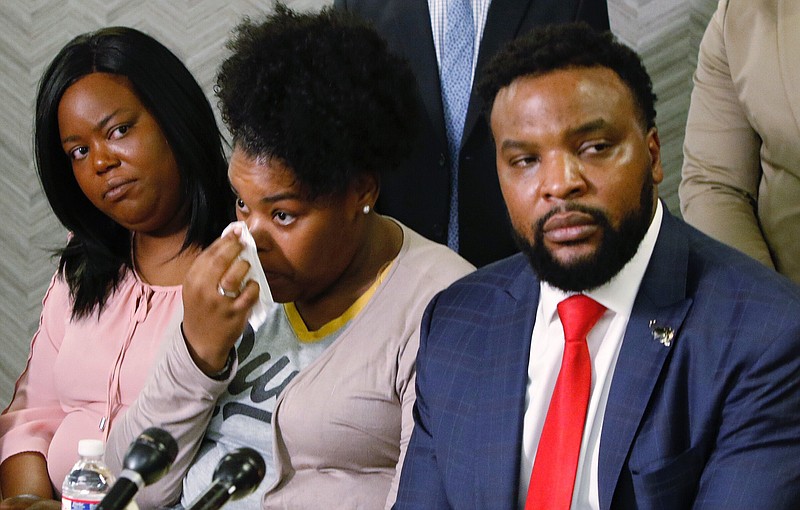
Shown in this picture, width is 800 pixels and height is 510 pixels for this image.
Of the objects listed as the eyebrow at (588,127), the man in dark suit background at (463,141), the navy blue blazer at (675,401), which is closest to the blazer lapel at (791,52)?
the man in dark suit background at (463,141)

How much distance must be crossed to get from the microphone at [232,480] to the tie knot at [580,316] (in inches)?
24.2

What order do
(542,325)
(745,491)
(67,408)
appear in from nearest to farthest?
(745,491) → (542,325) → (67,408)

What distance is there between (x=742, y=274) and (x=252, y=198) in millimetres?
790

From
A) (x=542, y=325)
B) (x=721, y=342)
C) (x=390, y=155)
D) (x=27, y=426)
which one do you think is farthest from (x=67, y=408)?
(x=721, y=342)

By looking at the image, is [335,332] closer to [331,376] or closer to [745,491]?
[331,376]

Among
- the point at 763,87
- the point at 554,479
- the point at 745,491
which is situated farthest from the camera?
the point at 763,87

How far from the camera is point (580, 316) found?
1.60 metres

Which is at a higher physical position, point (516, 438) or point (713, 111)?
point (713, 111)

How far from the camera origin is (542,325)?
1.70 meters

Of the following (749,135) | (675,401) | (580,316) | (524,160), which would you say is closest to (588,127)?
(524,160)

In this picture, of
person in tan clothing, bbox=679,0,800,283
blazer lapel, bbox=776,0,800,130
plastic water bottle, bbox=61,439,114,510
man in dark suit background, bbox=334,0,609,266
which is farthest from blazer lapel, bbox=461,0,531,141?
plastic water bottle, bbox=61,439,114,510

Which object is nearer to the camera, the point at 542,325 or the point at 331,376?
the point at 542,325

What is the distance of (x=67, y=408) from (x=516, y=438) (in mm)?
1148

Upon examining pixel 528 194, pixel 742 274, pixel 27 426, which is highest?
pixel 528 194
